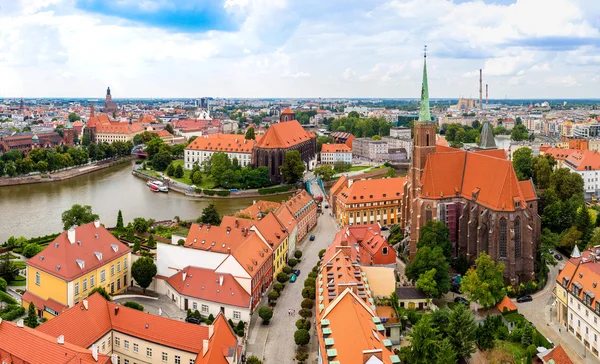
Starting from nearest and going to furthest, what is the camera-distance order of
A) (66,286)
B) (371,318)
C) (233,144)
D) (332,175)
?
(371,318) < (66,286) < (332,175) < (233,144)

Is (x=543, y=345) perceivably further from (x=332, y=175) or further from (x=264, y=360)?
(x=332, y=175)

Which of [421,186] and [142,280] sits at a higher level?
[421,186]

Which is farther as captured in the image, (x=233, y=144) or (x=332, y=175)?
(x=233, y=144)

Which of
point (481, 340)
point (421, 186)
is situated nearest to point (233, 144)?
point (421, 186)

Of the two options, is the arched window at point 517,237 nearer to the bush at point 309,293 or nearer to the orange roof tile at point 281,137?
the bush at point 309,293

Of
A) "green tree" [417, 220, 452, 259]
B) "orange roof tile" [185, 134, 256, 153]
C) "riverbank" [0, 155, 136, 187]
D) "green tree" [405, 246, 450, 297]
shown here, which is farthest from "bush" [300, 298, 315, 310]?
"riverbank" [0, 155, 136, 187]

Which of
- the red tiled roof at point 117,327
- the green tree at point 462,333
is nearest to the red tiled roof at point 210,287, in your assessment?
the red tiled roof at point 117,327

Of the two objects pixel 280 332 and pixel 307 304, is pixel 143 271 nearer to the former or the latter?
pixel 280 332

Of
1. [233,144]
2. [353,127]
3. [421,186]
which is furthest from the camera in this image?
[353,127]
